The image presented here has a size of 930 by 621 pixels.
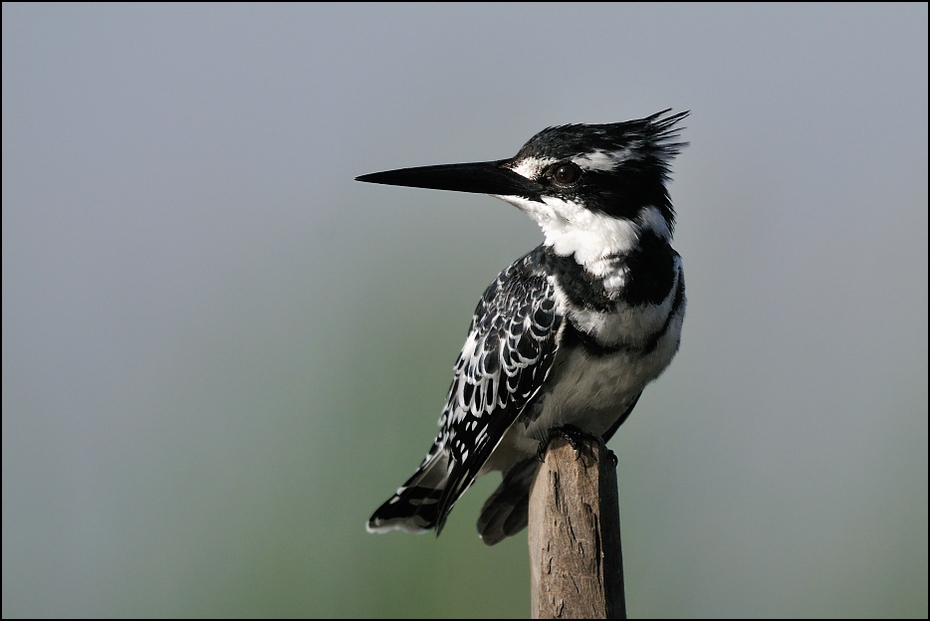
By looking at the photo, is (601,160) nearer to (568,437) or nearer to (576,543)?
(568,437)

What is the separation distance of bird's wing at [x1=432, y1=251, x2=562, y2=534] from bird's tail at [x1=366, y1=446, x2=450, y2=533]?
119 mm

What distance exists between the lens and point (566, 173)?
5.89 feet

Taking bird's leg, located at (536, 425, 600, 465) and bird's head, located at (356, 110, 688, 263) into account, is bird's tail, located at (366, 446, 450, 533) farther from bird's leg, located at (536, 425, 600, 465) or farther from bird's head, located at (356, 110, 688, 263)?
bird's head, located at (356, 110, 688, 263)

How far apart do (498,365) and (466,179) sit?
0.41 m

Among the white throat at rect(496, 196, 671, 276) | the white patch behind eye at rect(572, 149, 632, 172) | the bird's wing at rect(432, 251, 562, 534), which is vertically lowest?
the bird's wing at rect(432, 251, 562, 534)

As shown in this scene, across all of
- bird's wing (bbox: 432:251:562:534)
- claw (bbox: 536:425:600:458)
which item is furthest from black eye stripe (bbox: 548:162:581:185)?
claw (bbox: 536:425:600:458)

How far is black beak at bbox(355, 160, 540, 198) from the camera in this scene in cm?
182

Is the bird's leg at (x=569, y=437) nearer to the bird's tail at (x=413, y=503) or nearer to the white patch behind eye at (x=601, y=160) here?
the bird's tail at (x=413, y=503)

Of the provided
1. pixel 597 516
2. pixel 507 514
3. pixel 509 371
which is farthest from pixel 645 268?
pixel 507 514

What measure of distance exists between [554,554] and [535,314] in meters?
0.49

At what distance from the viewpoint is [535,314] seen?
180cm

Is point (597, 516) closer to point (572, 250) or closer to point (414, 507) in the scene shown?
point (572, 250)

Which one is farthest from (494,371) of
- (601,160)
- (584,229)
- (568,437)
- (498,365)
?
(601,160)

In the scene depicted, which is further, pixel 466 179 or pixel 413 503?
pixel 413 503
